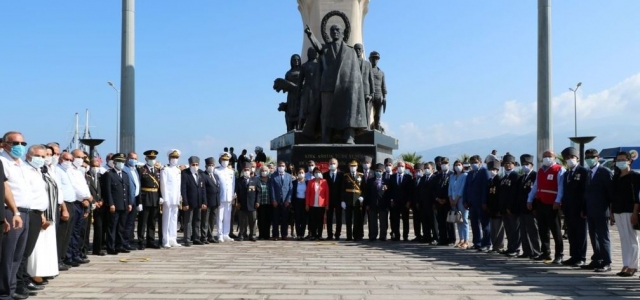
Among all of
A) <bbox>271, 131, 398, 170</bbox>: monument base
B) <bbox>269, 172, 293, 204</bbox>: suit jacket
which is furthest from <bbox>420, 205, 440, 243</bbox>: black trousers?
<bbox>271, 131, 398, 170</bbox>: monument base

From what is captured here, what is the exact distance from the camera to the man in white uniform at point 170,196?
46.2ft

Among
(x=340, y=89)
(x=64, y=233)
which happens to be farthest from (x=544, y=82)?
(x=64, y=233)

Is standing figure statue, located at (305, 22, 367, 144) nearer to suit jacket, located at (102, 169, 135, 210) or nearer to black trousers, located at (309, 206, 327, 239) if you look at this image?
black trousers, located at (309, 206, 327, 239)

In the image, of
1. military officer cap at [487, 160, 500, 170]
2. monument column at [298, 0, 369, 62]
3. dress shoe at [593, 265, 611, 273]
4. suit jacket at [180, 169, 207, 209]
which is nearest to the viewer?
dress shoe at [593, 265, 611, 273]

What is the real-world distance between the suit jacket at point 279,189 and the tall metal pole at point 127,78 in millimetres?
9052

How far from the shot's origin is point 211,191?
15055 millimetres

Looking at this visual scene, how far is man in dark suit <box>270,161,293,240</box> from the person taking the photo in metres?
15.9

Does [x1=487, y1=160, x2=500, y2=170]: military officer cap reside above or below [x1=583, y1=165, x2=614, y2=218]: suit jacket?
above

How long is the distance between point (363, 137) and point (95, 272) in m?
10.8

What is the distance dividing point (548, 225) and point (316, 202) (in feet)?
19.4

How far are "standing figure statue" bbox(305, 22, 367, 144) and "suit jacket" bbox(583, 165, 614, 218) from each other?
9256 millimetres

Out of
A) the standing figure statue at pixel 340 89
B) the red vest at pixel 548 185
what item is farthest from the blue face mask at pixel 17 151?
the standing figure statue at pixel 340 89

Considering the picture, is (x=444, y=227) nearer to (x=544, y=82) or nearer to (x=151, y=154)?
(x=151, y=154)

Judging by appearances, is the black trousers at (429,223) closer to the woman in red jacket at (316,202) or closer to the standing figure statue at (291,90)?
the woman in red jacket at (316,202)
